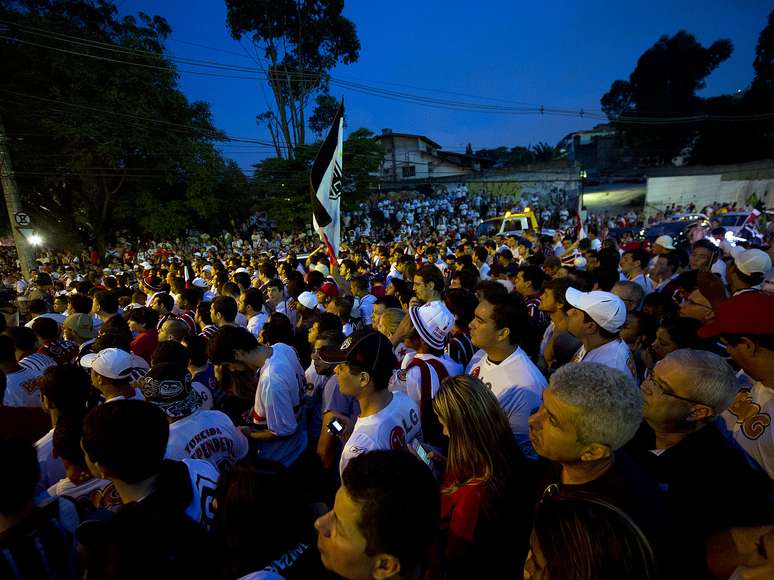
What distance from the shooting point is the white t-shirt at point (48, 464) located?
8.70 ft

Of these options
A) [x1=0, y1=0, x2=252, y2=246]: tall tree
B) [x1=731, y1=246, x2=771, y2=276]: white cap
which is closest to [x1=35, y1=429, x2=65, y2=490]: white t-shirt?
[x1=731, y1=246, x2=771, y2=276]: white cap

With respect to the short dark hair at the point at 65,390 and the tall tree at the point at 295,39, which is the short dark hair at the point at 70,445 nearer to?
the short dark hair at the point at 65,390

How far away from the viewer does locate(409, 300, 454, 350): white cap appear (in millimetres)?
3436

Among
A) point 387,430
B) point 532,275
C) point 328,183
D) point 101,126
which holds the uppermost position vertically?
point 101,126

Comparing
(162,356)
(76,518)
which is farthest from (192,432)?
(162,356)

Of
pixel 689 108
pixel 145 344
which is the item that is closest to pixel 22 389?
pixel 145 344

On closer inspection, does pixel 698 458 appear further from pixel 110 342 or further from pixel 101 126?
pixel 101 126

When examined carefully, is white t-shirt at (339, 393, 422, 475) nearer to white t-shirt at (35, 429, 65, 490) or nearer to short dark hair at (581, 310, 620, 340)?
short dark hair at (581, 310, 620, 340)

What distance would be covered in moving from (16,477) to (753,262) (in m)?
6.70

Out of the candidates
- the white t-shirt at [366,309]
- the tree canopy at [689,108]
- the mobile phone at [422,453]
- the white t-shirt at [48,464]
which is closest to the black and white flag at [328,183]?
the white t-shirt at [366,309]

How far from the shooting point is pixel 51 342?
5086mm

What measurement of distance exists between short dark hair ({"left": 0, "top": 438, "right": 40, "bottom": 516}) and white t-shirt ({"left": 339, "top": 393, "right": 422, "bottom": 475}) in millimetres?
1443

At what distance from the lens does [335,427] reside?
2.63 m

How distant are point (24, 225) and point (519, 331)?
19.0 metres
